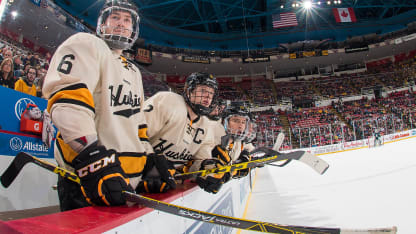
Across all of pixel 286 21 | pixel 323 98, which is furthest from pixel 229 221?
pixel 323 98

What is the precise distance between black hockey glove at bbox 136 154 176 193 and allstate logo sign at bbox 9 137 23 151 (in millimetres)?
1211

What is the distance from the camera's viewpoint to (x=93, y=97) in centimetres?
105

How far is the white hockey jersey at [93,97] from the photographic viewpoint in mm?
806

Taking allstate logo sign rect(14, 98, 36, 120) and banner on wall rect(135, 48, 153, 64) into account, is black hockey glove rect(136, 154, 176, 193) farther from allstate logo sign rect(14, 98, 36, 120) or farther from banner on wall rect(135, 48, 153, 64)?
banner on wall rect(135, 48, 153, 64)

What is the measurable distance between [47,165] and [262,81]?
20248 mm

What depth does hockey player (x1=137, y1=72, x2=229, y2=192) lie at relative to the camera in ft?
5.16

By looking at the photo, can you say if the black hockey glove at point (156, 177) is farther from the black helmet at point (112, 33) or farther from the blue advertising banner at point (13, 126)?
the blue advertising banner at point (13, 126)

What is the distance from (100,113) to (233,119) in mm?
1839

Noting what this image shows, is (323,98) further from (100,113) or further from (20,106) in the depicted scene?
(100,113)

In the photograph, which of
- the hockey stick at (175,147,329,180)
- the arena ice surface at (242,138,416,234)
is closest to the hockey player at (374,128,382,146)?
the arena ice surface at (242,138,416,234)

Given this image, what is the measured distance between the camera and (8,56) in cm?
183

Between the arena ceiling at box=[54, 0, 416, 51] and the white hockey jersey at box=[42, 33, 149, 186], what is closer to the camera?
the white hockey jersey at box=[42, 33, 149, 186]

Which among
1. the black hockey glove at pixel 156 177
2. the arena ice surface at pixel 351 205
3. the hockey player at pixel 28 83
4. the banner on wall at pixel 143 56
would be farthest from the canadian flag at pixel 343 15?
the black hockey glove at pixel 156 177

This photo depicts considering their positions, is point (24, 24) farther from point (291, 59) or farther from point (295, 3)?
point (291, 59)
